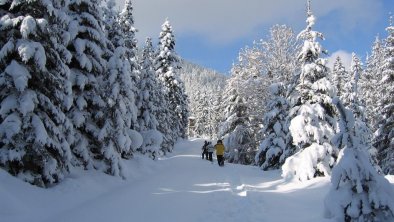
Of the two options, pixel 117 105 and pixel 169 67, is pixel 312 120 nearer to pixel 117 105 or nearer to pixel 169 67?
pixel 117 105

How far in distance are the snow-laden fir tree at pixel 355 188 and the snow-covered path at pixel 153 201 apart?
2.40m

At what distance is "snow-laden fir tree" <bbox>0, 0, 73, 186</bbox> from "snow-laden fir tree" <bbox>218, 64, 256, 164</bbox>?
27.3 meters

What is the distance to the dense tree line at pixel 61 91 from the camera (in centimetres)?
1266

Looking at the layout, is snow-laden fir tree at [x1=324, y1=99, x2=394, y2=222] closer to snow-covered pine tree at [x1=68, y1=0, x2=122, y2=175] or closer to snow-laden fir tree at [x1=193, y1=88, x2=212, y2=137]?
snow-covered pine tree at [x1=68, y1=0, x2=122, y2=175]

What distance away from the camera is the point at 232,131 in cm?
4156

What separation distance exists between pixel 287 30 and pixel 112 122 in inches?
824

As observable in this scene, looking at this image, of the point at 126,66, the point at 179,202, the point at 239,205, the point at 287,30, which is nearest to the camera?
the point at 239,205

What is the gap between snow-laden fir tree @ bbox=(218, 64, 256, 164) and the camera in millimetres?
40344

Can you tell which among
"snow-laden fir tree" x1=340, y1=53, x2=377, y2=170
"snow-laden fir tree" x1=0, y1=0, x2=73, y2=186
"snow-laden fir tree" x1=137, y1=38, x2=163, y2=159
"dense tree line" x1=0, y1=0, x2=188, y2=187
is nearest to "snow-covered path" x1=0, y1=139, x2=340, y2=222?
"snow-laden fir tree" x1=0, y1=0, x2=73, y2=186

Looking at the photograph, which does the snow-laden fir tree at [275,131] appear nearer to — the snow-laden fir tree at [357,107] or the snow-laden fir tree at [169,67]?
the snow-laden fir tree at [357,107]

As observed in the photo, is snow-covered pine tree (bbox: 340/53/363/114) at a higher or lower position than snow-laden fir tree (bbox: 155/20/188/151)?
lower

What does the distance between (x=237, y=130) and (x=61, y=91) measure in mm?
27453

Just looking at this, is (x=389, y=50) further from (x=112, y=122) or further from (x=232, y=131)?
(x=112, y=122)

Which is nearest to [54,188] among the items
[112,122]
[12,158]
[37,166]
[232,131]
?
[37,166]
